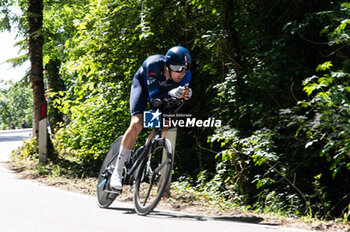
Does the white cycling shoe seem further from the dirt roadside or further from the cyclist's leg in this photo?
the dirt roadside

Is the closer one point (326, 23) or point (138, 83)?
point (138, 83)

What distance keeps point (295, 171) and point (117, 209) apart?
11.2 feet

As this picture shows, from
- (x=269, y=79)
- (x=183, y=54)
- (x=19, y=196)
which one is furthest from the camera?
(x=269, y=79)

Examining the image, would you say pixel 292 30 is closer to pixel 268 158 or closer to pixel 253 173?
pixel 268 158

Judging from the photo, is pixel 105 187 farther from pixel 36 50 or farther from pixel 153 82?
pixel 36 50

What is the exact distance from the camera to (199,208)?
5578 millimetres

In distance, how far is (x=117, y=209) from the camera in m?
5.37

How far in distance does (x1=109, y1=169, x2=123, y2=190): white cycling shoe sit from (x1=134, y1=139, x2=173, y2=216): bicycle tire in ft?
0.75

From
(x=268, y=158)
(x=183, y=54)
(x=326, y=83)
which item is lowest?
(x=268, y=158)

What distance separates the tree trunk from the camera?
34.2 ft

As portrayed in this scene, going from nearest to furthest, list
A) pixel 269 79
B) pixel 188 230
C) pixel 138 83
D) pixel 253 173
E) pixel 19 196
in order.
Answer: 1. pixel 188 230
2. pixel 138 83
3. pixel 19 196
4. pixel 269 79
5. pixel 253 173

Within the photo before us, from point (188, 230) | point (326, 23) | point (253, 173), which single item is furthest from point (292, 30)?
point (188, 230)

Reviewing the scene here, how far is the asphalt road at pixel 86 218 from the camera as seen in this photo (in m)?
4.29

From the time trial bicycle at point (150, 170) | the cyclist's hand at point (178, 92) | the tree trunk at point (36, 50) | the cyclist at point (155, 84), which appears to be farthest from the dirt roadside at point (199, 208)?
the tree trunk at point (36, 50)
